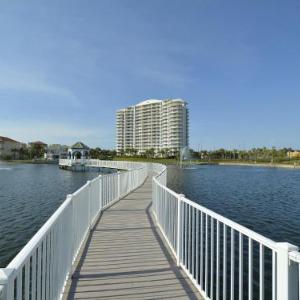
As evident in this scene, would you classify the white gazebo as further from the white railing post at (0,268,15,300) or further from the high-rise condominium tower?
the high-rise condominium tower

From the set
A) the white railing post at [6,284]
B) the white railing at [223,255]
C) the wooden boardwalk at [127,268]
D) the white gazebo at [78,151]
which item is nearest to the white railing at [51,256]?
the white railing post at [6,284]

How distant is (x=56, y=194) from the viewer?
21297mm

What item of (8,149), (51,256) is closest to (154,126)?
(8,149)

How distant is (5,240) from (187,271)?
24.2 feet

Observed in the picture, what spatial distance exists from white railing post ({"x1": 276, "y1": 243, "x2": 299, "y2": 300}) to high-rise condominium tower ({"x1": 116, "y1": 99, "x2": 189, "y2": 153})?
12018cm

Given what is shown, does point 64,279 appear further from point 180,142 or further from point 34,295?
point 180,142

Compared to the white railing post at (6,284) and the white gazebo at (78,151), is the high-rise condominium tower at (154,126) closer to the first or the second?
the white gazebo at (78,151)

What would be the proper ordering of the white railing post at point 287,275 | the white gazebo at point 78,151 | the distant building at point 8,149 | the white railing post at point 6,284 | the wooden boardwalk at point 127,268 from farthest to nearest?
the distant building at point 8,149, the white gazebo at point 78,151, the wooden boardwalk at point 127,268, the white railing post at point 287,275, the white railing post at point 6,284

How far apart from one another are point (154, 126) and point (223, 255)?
135m

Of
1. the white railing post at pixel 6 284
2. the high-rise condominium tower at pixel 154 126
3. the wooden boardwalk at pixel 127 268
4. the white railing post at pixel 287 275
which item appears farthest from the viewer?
the high-rise condominium tower at pixel 154 126

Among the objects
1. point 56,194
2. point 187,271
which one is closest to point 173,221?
point 187,271

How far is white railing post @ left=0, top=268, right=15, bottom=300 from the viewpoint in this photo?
1.70 meters

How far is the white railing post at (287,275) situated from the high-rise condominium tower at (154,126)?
12018 centimetres

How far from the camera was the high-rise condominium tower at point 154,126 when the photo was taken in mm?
126000
